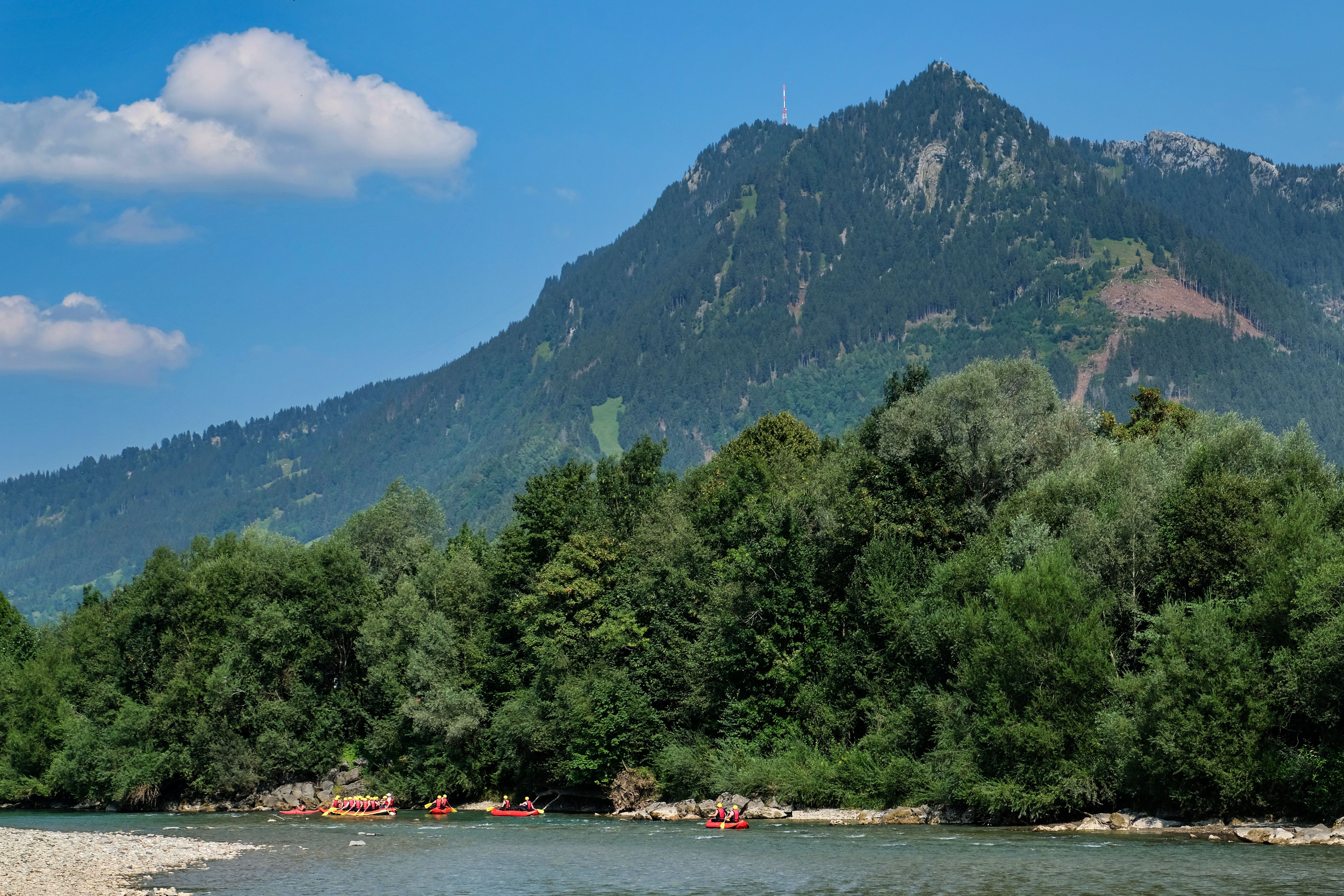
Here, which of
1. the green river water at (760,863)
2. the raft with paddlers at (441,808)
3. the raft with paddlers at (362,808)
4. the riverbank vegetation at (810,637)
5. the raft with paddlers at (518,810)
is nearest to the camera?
the green river water at (760,863)

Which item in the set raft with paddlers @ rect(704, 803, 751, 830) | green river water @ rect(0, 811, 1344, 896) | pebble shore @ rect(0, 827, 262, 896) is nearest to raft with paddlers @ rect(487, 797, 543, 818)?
green river water @ rect(0, 811, 1344, 896)

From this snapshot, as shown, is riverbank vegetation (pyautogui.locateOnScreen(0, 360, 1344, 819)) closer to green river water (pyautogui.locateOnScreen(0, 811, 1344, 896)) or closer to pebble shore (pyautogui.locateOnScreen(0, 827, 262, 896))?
green river water (pyautogui.locateOnScreen(0, 811, 1344, 896))

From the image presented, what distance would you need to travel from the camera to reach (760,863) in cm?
5203

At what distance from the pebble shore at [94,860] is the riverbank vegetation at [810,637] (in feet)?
75.4

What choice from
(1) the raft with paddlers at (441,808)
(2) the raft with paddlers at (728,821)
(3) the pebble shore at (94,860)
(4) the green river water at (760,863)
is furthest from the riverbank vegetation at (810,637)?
(3) the pebble shore at (94,860)

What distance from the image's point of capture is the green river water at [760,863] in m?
43.4

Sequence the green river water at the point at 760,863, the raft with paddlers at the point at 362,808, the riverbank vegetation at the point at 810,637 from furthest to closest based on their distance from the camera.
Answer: the raft with paddlers at the point at 362,808 < the riverbank vegetation at the point at 810,637 < the green river water at the point at 760,863

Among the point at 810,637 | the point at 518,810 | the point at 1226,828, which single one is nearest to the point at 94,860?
the point at 518,810

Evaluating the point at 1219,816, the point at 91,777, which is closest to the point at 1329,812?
the point at 1219,816

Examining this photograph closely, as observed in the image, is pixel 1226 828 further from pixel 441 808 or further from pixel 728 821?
pixel 441 808

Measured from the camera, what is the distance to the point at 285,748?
296 ft

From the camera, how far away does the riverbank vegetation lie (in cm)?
5416

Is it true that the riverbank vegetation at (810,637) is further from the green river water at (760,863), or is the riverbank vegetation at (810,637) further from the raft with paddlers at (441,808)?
the green river water at (760,863)

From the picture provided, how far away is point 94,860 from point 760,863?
92.4 ft
